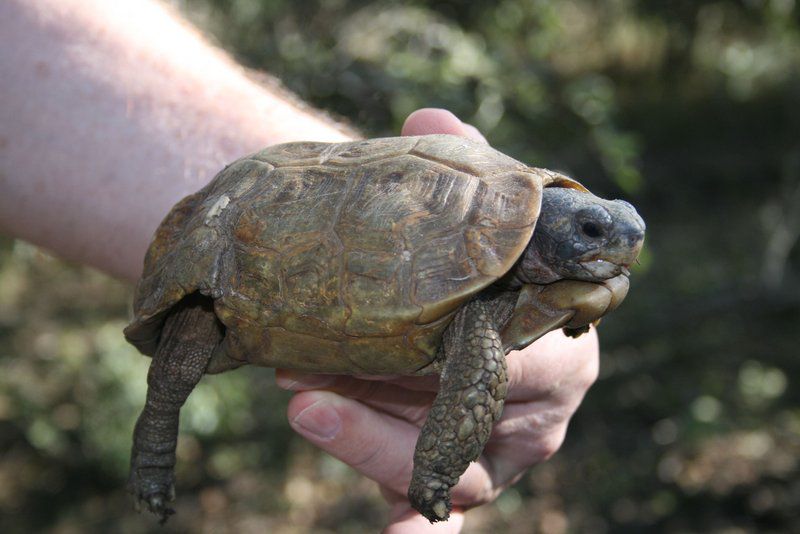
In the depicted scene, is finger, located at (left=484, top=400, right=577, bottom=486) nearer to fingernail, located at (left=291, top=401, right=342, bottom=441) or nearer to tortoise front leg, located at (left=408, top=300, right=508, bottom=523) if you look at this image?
fingernail, located at (left=291, top=401, right=342, bottom=441)

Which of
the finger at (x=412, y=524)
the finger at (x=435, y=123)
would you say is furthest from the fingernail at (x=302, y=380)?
the finger at (x=435, y=123)

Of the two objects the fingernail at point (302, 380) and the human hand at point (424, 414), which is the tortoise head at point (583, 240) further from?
the fingernail at point (302, 380)

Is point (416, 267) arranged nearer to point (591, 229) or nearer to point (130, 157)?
point (591, 229)

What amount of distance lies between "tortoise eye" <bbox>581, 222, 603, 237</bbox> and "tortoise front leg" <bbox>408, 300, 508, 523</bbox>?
0.28m

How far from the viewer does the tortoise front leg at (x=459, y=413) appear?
173cm

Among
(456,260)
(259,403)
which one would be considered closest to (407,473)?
(456,260)

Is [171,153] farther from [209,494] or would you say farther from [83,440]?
[209,494]

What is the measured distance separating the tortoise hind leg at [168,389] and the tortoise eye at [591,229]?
3.00 feet

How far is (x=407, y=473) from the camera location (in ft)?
7.97

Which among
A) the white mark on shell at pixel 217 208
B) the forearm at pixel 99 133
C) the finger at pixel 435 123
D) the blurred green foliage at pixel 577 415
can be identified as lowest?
the blurred green foliage at pixel 577 415

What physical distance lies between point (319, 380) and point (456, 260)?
2.16ft

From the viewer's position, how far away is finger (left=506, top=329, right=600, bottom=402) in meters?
2.33

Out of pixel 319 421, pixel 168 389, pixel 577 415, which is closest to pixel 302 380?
pixel 319 421

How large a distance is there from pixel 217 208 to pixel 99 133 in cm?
88
